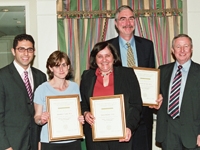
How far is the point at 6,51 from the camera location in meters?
4.08

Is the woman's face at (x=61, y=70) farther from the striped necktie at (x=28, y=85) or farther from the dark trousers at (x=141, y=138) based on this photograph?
the dark trousers at (x=141, y=138)

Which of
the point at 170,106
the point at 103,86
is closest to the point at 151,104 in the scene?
the point at 170,106

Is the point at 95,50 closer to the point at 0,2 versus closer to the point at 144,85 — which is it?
the point at 144,85

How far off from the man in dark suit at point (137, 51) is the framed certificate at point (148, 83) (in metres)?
0.21

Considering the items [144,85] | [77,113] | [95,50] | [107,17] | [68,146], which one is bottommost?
[68,146]

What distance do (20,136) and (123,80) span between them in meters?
1.09

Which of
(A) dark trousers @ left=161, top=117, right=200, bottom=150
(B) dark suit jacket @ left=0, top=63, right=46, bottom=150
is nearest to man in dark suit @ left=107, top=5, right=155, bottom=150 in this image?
(A) dark trousers @ left=161, top=117, right=200, bottom=150

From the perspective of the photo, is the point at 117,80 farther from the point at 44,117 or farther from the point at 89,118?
the point at 44,117

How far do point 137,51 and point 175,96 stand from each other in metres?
0.67

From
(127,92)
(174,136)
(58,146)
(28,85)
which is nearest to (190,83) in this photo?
(174,136)

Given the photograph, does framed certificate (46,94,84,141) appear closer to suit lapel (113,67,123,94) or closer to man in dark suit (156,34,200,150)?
suit lapel (113,67,123,94)

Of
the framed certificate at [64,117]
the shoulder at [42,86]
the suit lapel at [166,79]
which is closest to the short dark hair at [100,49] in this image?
the framed certificate at [64,117]

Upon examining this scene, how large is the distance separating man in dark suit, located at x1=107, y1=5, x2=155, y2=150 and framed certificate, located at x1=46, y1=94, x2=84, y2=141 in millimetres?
736

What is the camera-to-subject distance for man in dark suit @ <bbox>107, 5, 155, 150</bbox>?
325 centimetres
